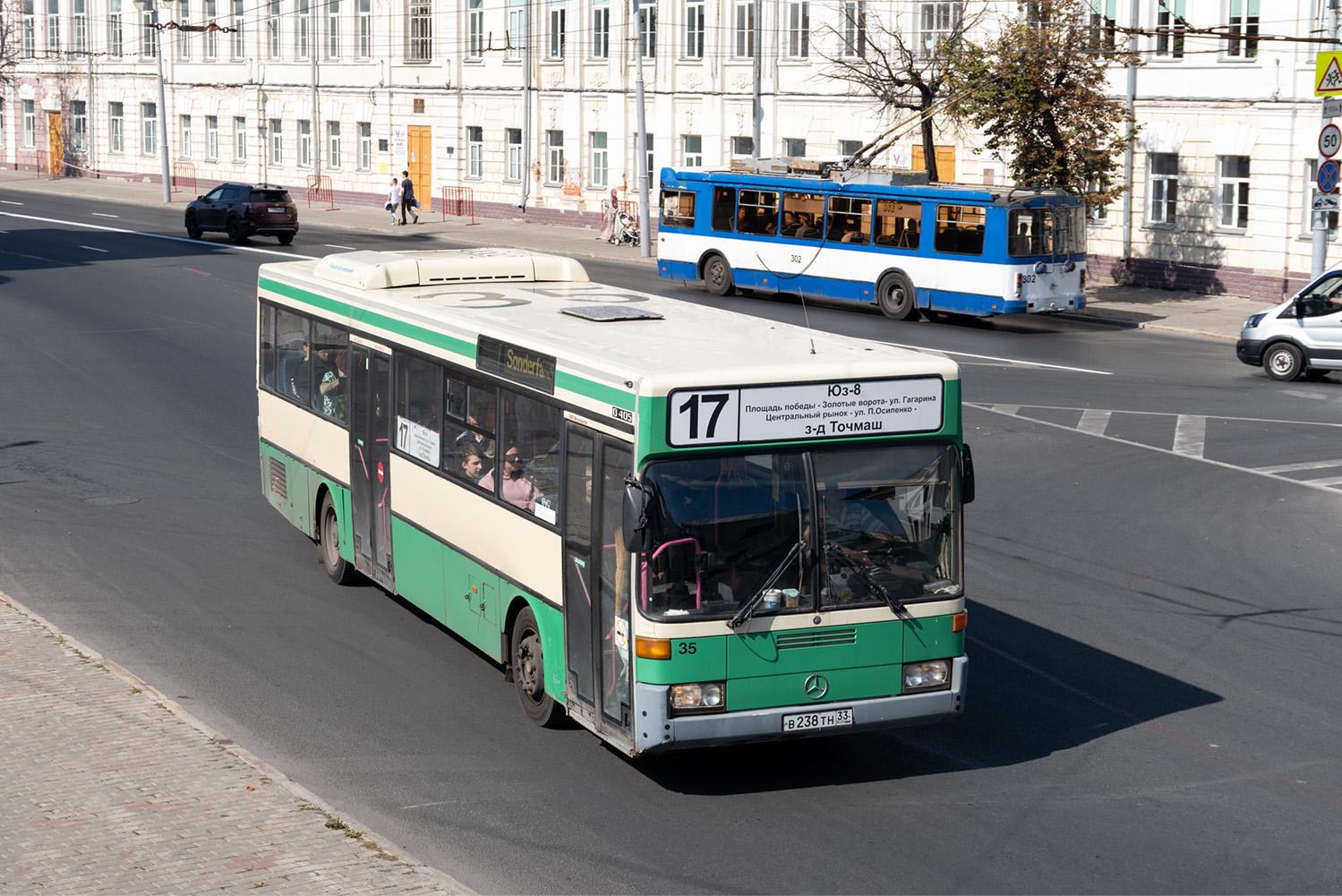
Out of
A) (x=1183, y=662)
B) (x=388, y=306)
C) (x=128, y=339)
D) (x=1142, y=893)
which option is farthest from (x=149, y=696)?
(x=128, y=339)

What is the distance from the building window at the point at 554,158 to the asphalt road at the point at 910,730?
33508mm

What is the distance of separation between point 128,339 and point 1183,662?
19463mm

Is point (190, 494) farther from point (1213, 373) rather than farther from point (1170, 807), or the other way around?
point (1213, 373)

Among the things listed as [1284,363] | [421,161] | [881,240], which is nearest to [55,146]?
[421,161]

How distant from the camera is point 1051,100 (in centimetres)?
3269

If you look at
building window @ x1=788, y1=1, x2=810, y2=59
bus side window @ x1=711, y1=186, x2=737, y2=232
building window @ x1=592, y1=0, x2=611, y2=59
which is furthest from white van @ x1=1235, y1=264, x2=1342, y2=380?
building window @ x1=592, y1=0, x2=611, y2=59

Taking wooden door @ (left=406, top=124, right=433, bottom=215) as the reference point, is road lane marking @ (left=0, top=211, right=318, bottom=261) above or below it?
below

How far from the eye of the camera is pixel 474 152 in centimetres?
5756

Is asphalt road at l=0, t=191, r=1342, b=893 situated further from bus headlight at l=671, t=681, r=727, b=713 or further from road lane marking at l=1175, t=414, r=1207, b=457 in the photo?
bus headlight at l=671, t=681, r=727, b=713

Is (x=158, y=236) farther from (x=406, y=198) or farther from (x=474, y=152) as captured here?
(x=474, y=152)

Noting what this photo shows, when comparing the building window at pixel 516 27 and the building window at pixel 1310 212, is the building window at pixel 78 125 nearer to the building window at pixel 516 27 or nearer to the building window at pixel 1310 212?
the building window at pixel 516 27

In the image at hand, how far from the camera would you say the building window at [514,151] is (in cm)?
5578

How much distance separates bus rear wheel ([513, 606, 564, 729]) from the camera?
9.98 meters

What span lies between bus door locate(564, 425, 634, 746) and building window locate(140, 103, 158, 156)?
Answer: 68.6 meters
